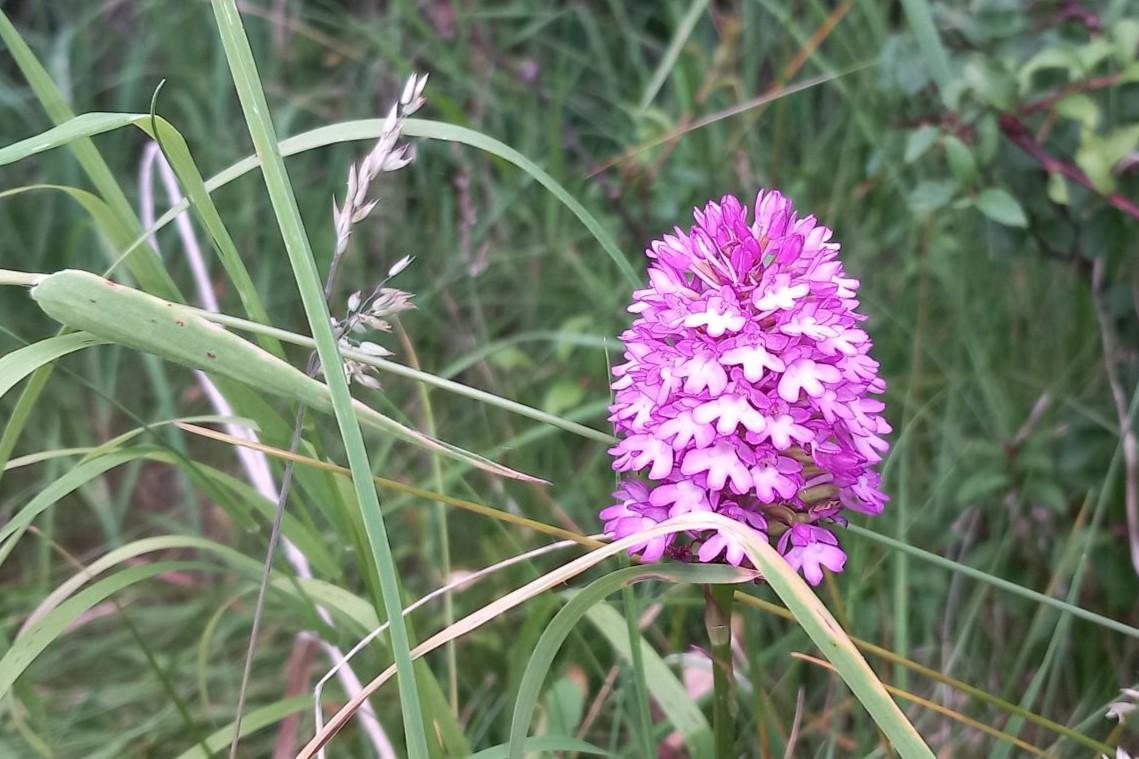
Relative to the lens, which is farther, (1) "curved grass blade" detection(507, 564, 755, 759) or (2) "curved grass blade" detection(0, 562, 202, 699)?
(2) "curved grass blade" detection(0, 562, 202, 699)

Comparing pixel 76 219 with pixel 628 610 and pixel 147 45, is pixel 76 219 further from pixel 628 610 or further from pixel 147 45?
pixel 628 610

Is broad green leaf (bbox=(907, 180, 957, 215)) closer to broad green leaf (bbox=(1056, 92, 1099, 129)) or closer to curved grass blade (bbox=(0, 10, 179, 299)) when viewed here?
broad green leaf (bbox=(1056, 92, 1099, 129))

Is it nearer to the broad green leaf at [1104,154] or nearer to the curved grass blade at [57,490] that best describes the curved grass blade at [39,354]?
the curved grass blade at [57,490]

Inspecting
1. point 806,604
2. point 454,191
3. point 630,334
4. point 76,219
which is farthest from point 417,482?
point 806,604

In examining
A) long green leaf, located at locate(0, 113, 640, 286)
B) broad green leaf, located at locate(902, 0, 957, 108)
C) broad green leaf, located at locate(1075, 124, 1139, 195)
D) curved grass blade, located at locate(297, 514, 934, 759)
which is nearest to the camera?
curved grass blade, located at locate(297, 514, 934, 759)

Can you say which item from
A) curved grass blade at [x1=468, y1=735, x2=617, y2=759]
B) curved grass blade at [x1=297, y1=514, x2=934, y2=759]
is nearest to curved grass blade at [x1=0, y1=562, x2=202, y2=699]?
curved grass blade at [x1=468, y1=735, x2=617, y2=759]

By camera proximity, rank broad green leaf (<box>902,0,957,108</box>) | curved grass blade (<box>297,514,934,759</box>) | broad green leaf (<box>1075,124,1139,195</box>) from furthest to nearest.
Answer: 1. broad green leaf (<box>1075,124,1139,195</box>)
2. broad green leaf (<box>902,0,957,108</box>)
3. curved grass blade (<box>297,514,934,759</box>)
